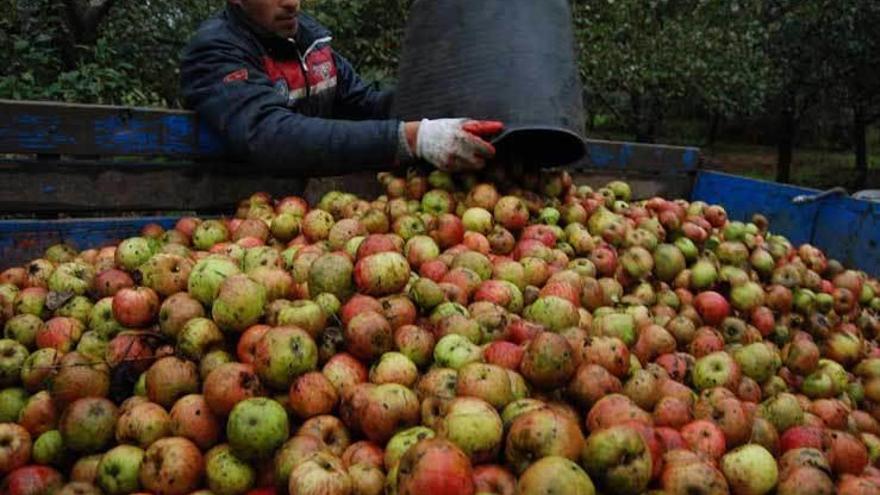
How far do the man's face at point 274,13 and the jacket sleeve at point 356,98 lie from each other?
89 cm

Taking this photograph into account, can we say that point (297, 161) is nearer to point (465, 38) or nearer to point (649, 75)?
point (465, 38)

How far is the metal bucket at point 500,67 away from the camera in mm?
3863

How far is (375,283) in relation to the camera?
280 centimetres

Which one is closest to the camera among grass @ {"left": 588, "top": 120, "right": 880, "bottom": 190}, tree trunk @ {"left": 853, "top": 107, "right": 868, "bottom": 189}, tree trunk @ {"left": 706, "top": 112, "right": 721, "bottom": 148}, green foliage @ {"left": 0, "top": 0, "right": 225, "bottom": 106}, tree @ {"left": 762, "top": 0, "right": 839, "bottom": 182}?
green foliage @ {"left": 0, "top": 0, "right": 225, "bottom": 106}

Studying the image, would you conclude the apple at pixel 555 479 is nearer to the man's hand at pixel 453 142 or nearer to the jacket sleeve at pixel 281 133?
the man's hand at pixel 453 142

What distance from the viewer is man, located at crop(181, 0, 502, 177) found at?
3.77 meters

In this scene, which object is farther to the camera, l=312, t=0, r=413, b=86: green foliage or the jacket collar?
l=312, t=0, r=413, b=86: green foliage

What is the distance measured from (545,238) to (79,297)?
6.73ft

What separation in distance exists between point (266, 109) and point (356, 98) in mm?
1555

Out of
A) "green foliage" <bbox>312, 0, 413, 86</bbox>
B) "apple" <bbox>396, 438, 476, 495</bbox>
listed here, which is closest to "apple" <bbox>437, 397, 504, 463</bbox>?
"apple" <bbox>396, 438, 476, 495</bbox>

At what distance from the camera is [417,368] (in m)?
2.51

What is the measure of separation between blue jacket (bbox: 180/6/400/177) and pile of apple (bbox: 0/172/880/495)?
12.1 inches

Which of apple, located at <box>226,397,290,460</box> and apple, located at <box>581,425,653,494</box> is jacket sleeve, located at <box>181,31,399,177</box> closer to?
apple, located at <box>226,397,290,460</box>

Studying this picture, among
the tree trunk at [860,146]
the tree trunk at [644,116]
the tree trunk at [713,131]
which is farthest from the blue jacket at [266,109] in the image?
the tree trunk at [713,131]
